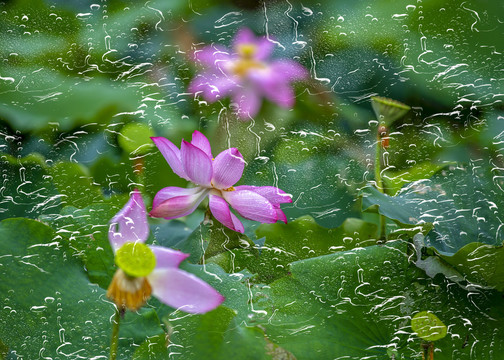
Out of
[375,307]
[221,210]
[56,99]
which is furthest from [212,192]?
[56,99]

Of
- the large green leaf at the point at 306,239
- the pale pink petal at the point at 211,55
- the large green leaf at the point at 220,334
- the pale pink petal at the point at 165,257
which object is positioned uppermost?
the pale pink petal at the point at 165,257

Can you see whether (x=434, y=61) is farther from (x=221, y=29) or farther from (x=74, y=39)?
(x=74, y=39)

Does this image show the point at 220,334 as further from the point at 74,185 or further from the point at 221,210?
the point at 74,185

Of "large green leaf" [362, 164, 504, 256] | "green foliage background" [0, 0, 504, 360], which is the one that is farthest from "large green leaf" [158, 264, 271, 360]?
"large green leaf" [362, 164, 504, 256]

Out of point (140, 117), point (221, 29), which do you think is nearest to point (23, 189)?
point (140, 117)

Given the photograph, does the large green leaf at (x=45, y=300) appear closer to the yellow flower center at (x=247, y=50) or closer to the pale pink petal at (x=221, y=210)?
the pale pink petal at (x=221, y=210)

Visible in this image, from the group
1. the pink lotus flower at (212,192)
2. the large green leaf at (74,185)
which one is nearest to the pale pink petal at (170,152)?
the pink lotus flower at (212,192)

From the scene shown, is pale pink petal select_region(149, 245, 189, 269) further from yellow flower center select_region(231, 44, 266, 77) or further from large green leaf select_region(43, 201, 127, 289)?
yellow flower center select_region(231, 44, 266, 77)
